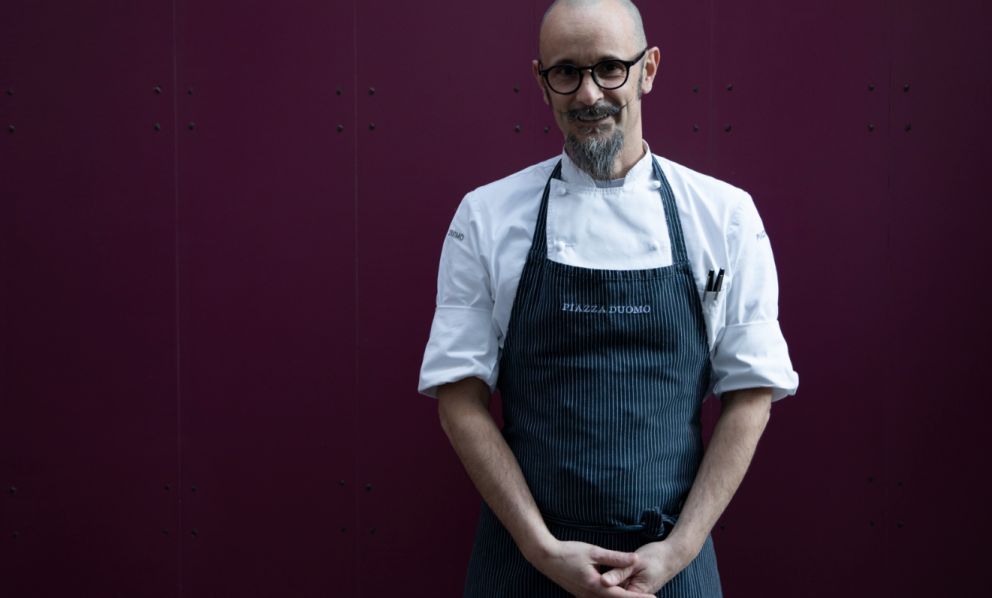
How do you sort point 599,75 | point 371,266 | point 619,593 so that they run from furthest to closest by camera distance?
1. point 371,266
2. point 599,75
3. point 619,593

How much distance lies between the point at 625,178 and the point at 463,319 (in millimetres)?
340

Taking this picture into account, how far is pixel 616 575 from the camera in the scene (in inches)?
49.3

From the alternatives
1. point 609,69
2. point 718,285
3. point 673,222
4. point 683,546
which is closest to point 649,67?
point 609,69

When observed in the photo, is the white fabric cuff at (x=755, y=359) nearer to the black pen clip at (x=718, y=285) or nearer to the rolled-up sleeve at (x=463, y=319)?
the black pen clip at (x=718, y=285)

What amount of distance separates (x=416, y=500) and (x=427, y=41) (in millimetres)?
930

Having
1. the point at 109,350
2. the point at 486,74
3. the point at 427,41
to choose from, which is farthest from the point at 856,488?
the point at 109,350

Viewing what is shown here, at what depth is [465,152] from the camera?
5.87 ft

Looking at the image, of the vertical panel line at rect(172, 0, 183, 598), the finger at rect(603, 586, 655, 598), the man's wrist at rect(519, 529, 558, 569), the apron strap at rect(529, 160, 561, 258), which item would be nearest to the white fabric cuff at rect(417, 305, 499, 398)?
the apron strap at rect(529, 160, 561, 258)

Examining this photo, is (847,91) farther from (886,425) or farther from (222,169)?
(222,169)

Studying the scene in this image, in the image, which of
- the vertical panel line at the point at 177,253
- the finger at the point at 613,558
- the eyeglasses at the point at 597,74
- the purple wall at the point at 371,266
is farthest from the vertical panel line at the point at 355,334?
the finger at the point at 613,558

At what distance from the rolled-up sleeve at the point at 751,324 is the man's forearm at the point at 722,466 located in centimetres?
3

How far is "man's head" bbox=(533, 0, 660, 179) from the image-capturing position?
132 cm

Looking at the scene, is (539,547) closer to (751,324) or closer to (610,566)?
(610,566)

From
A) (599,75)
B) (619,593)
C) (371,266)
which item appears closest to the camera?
(619,593)
